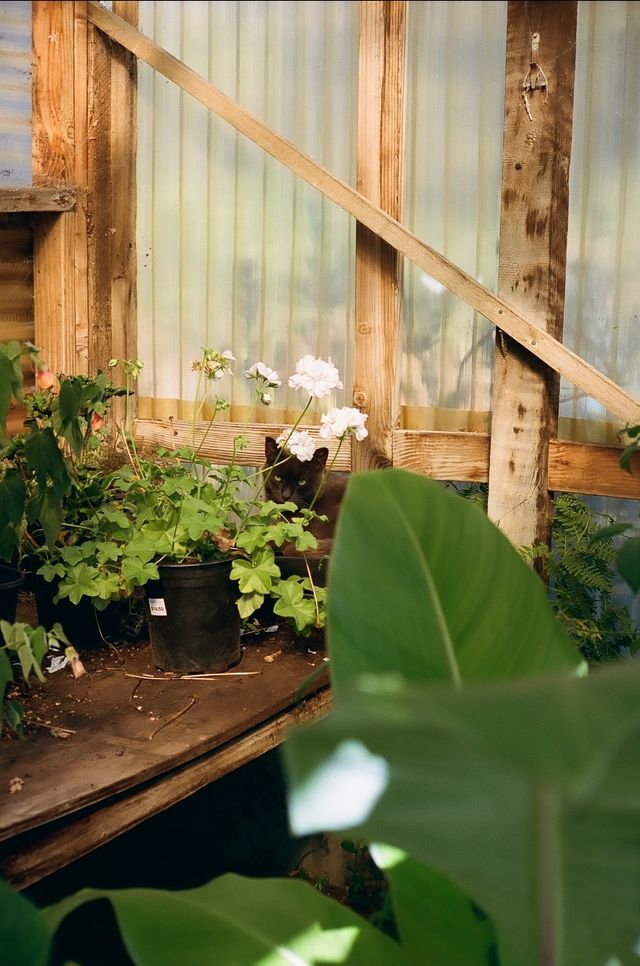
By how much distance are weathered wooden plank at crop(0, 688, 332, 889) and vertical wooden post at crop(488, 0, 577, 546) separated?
943mm

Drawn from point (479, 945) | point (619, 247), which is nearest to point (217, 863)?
Result: point (479, 945)

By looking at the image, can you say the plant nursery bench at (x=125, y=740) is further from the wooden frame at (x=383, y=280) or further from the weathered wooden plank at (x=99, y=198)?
the weathered wooden plank at (x=99, y=198)

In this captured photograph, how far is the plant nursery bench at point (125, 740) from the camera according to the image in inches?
71.8

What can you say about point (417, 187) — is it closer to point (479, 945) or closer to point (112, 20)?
point (112, 20)

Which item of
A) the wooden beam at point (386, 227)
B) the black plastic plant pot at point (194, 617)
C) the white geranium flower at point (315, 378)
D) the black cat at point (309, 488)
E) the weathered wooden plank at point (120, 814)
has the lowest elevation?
the weathered wooden plank at point (120, 814)

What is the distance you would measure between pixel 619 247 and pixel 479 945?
217 cm

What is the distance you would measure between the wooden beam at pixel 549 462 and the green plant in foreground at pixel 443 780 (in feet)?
5.38

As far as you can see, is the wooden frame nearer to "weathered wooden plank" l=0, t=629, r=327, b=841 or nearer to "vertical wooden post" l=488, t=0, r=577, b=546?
"vertical wooden post" l=488, t=0, r=577, b=546

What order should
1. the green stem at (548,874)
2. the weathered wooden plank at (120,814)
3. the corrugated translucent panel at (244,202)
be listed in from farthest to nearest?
the corrugated translucent panel at (244,202) < the weathered wooden plank at (120,814) < the green stem at (548,874)

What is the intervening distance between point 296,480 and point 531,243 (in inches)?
41.0

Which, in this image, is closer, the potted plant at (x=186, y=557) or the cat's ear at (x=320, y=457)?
the potted plant at (x=186, y=557)

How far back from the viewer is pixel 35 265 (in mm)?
3521

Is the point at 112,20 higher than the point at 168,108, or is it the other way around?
the point at 112,20

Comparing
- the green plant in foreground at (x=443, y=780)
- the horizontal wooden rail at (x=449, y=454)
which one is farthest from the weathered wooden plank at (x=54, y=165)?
the green plant in foreground at (x=443, y=780)
